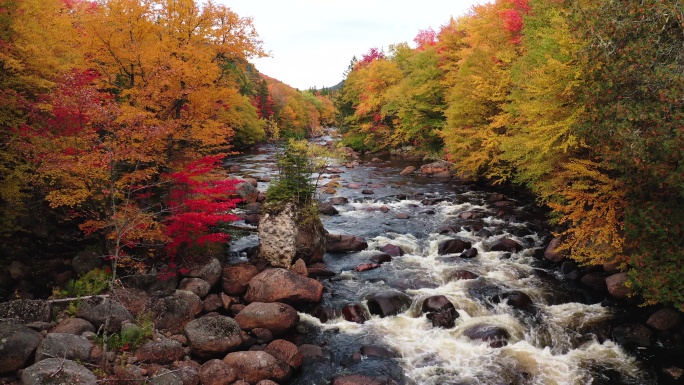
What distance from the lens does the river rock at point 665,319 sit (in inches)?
432

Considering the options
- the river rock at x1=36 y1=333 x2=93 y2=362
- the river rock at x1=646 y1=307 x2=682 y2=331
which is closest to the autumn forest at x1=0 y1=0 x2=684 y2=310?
the river rock at x1=646 y1=307 x2=682 y2=331

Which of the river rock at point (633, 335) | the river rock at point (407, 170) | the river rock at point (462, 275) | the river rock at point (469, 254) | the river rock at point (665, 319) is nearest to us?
the river rock at point (633, 335)

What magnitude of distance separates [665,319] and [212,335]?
1265 cm

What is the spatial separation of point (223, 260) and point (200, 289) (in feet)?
9.75

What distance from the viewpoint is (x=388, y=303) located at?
1269cm

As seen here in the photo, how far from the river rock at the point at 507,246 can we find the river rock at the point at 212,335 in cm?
1179

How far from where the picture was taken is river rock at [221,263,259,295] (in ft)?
43.8

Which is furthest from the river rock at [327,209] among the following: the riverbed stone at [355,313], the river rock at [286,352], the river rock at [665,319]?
the river rock at [665,319]

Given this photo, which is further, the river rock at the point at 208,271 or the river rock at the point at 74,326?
the river rock at the point at 208,271

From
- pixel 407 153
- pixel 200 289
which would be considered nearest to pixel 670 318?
pixel 200 289

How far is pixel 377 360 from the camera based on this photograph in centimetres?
1038

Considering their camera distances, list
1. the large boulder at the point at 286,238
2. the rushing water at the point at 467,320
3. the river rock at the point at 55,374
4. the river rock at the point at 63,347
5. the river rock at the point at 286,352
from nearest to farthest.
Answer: the river rock at the point at 55,374
the river rock at the point at 63,347
the rushing water at the point at 467,320
the river rock at the point at 286,352
the large boulder at the point at 286,238

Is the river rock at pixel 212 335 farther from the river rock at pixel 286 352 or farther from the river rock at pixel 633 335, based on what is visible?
the river rock at pixel 633 335

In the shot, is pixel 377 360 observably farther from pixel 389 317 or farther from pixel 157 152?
pixel 157 152
